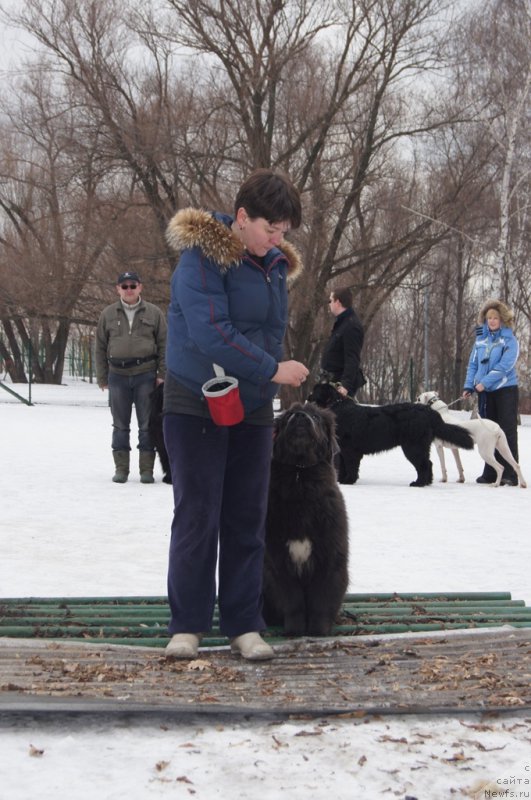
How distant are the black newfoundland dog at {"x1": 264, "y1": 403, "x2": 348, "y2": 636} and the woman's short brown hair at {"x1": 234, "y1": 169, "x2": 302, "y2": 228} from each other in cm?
89

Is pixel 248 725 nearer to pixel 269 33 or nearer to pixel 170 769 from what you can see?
pixel 170 769

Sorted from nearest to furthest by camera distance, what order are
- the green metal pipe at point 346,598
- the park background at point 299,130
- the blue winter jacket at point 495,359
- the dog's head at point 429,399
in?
the green metal pipe at point 346,598, the blue winter jacket at point 495,359, the dog's head at point 429,399, the park background at point 299,130

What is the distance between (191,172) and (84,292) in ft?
16.3

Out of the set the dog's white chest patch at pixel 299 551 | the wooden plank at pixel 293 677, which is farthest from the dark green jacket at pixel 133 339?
the wooden plank at pixel 293 677

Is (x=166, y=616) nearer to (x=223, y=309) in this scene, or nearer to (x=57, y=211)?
(x=223, y=309)

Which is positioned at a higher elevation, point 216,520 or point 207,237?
point 207,237

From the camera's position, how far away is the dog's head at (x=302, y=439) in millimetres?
3852

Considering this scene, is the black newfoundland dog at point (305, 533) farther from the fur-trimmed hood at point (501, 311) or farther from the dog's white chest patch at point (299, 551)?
the fur-trimmed hood at point (501, 311)

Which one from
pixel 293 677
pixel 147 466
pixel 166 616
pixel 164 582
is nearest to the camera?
pixel 293 677

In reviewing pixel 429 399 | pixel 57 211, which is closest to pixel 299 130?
pixel 57 211

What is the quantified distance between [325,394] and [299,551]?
19.3ft

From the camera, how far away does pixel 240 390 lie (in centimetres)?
352

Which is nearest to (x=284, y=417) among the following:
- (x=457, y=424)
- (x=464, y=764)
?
(x=464, y=764)

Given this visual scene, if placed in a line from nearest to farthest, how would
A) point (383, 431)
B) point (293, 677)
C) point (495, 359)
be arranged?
point (293, 677)
point (383, 431)
point (495, 359)
